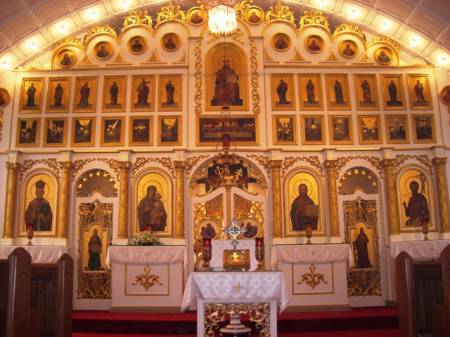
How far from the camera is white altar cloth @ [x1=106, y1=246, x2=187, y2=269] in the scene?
10.5m

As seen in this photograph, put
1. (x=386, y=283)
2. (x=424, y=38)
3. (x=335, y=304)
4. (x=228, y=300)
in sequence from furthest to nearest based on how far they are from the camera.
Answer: (x=424, y=38) → (x=386, y=283) → (x=335, y=304) → (x=228, y=300)

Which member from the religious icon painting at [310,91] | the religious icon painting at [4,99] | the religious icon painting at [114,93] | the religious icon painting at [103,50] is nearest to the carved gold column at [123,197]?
the religious icon painting at [114,93]

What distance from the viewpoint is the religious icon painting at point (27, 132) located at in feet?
39.5

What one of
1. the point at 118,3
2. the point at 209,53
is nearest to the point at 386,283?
the point at 209,53

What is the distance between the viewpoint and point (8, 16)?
38.2 ft

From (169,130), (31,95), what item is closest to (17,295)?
(169,130)

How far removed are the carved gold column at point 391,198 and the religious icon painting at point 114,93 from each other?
661cm

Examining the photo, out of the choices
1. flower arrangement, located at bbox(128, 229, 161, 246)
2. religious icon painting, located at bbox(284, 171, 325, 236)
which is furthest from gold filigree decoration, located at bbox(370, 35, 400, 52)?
flower arrangement, located at bbox(128, 229, 161, 246)

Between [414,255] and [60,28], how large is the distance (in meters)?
10.2

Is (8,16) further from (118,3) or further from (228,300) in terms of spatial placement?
(228,300)

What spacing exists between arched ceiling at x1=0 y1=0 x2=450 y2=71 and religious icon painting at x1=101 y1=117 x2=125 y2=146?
2.76 m

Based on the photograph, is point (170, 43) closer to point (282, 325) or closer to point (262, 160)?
point (262, 160)

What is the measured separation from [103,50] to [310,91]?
5393 mm

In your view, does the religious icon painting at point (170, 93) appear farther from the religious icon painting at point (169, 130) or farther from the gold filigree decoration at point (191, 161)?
the gold filigree decoration at point (191, 161)
